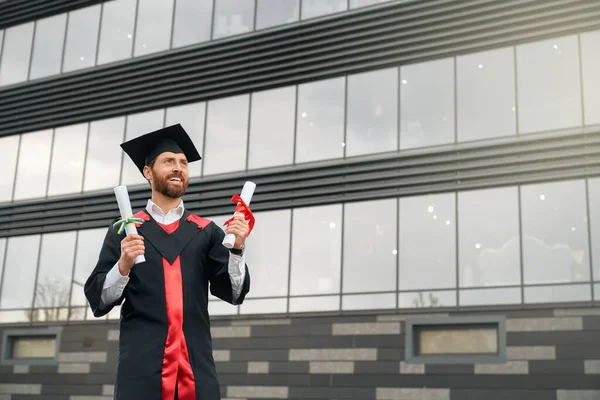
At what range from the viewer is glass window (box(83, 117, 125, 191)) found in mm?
24453

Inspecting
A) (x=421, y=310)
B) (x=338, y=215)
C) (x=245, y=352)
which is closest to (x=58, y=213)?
(x=245, y=352)

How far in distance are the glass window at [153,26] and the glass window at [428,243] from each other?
370 inches

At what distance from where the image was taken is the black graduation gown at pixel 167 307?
433 cm

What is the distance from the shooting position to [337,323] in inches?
789

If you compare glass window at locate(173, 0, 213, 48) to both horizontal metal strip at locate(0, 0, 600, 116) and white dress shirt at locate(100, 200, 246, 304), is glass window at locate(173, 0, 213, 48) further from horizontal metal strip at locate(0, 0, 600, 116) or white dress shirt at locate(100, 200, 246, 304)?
white dress shirt at locate(100, 200, 246, 304)

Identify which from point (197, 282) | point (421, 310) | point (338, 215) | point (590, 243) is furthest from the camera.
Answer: point (338, 215)

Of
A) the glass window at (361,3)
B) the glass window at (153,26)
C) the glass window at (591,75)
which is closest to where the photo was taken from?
the glass window at (591,75)

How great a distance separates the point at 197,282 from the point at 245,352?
17.1 meters

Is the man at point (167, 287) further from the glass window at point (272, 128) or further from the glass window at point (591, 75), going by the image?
the glass window at point (272, 128)

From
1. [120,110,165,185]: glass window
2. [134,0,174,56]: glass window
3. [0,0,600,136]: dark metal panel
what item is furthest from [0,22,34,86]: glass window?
[120,110,165,185]: glass window

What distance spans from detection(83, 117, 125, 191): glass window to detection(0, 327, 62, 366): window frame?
13.9 ft

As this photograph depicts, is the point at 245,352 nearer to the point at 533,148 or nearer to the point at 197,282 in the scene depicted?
the point at 533,148

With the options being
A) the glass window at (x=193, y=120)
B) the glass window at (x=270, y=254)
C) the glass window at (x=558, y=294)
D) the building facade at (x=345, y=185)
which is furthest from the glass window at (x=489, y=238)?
the glass window at (x=193, y=120)

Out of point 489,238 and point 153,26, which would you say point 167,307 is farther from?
point 153,26
